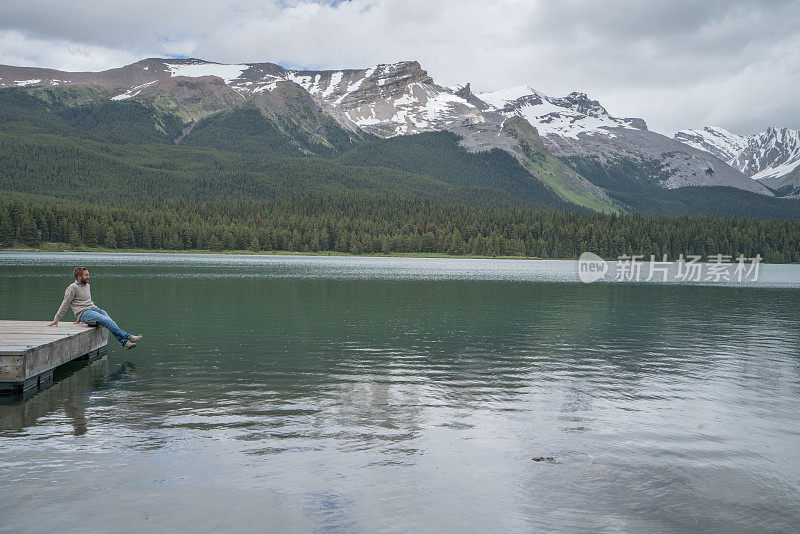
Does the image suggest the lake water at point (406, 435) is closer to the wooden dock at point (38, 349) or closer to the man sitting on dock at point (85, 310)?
the wooden dock at point (38, 349)

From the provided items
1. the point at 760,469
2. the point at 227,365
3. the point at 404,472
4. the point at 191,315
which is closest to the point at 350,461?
the point at 404,472

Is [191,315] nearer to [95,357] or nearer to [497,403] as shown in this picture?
[95,357]

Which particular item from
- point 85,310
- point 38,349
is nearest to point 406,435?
point 38,349

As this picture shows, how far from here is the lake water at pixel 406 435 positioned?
45.9 ft

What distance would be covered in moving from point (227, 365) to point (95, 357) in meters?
8.14

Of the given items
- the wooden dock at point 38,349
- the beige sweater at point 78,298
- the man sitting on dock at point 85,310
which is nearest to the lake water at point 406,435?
the wooden dock at point 38,349

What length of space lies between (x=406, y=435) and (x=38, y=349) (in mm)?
16281

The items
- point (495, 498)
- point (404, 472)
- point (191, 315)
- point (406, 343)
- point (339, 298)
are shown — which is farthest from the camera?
point (339, 298)

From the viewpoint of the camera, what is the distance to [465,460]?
17.6m

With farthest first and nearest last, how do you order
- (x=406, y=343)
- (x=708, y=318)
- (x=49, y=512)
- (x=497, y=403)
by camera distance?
(x=708, y=318) → (x=406, y=343) → (x=497, y=403) → (x=49, y=512)

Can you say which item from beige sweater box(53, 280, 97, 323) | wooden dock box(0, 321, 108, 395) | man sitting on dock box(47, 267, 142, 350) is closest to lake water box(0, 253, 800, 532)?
wooden dock box(0, 321, 108, 395)

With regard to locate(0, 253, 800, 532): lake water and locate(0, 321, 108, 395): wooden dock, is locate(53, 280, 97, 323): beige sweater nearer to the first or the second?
locate(0, 321, 108, 395): wooden dock

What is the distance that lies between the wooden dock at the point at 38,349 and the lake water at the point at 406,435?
43.2 inches

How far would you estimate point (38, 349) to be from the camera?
84.4 feet
